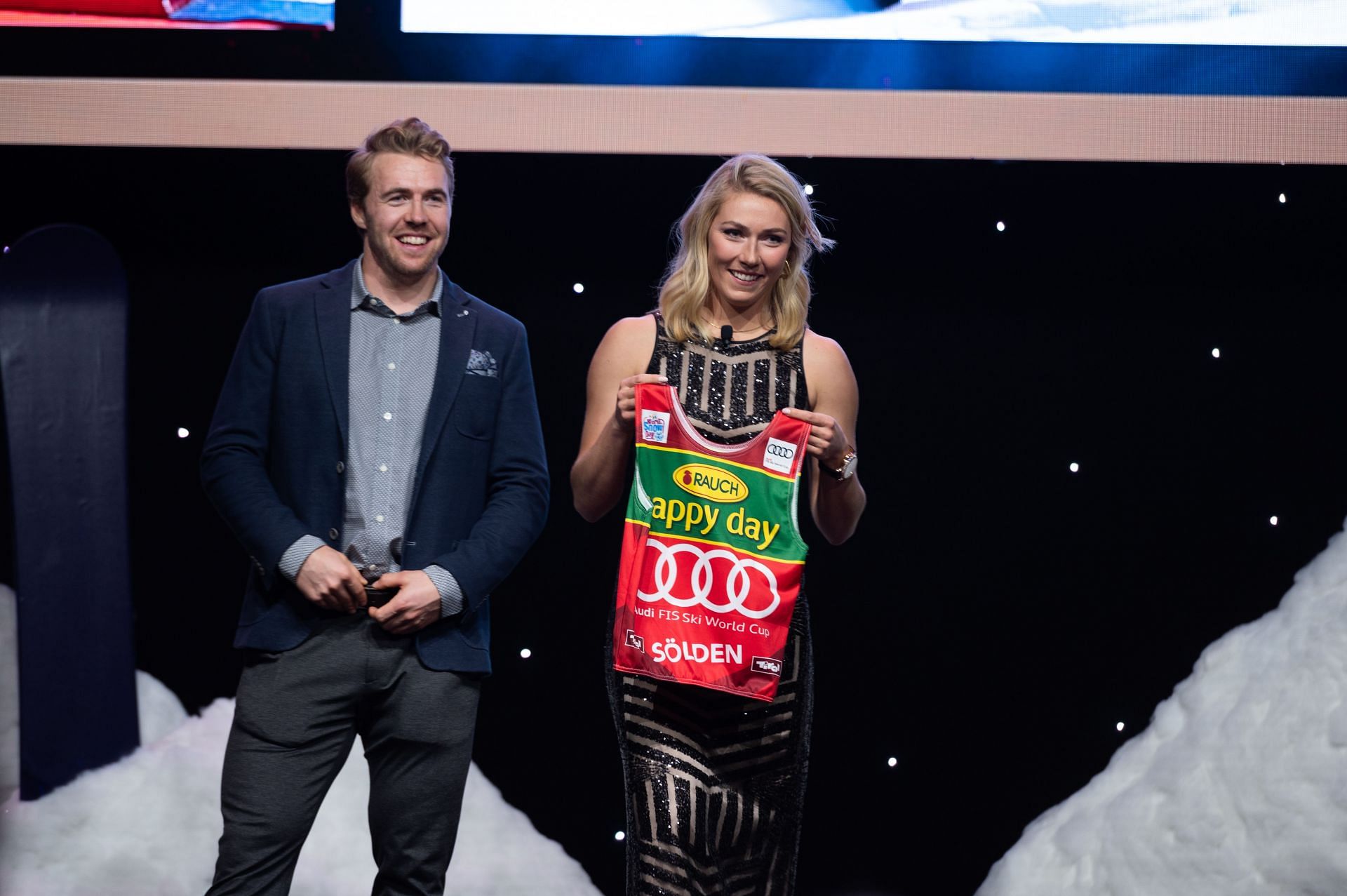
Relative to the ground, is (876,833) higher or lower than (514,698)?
lower

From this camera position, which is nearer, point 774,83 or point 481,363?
point 481,363

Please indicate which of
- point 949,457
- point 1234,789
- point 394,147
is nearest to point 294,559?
point 394,147

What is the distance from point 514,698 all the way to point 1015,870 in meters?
1.42

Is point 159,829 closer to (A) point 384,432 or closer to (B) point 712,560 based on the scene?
(A) point 384,432

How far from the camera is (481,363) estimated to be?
242cm

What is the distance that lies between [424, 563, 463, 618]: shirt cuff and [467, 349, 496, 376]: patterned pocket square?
38 cm

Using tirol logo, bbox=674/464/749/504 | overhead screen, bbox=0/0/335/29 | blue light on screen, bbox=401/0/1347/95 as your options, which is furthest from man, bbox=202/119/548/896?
overhead screen, bbox=0/0/335/29

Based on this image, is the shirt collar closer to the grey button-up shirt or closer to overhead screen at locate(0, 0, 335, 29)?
the grey button-up shirt

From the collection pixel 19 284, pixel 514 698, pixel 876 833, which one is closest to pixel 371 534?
pixel 514 698

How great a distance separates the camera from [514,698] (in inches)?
133

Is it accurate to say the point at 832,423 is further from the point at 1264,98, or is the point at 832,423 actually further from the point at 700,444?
the point at 1264,98

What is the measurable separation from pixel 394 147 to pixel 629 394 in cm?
65

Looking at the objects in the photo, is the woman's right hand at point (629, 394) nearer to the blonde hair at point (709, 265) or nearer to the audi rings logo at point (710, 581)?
the blonde hair at point (709, 265)

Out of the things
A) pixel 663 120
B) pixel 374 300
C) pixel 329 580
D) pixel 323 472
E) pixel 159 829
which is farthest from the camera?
pixel 159 829
